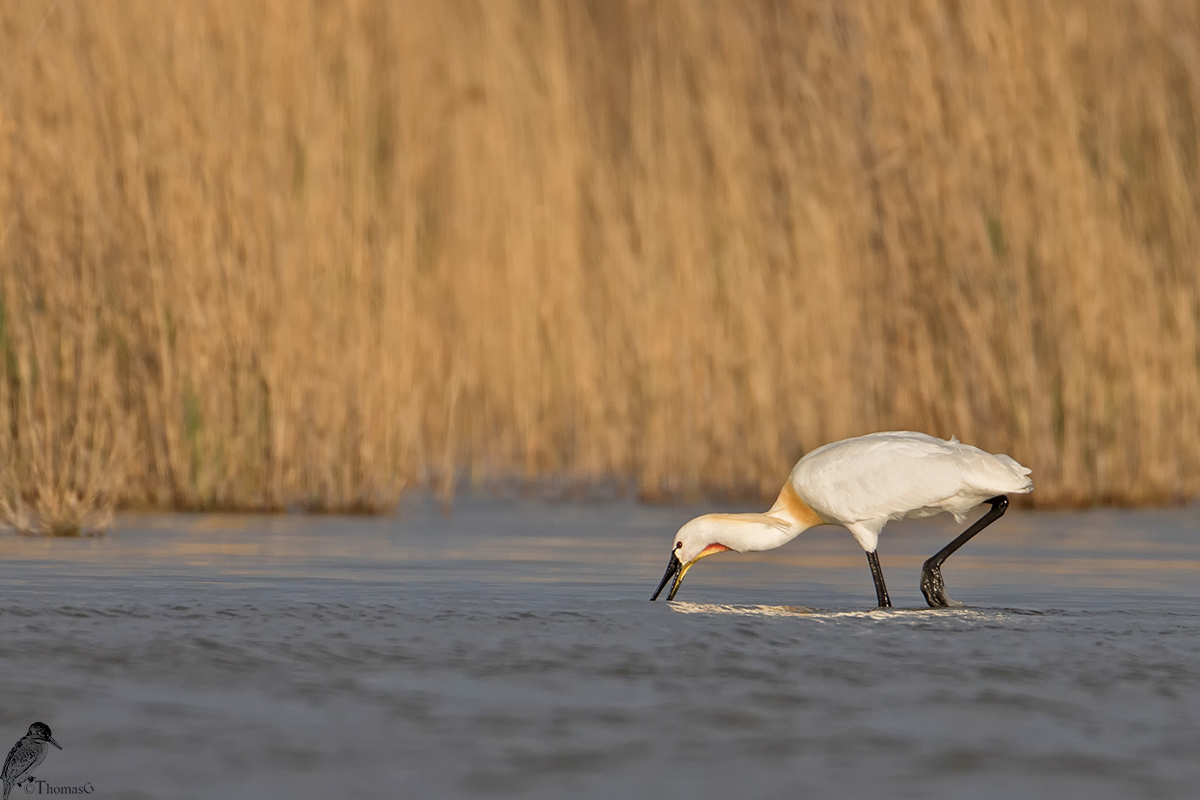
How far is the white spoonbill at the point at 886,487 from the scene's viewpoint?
251 inches

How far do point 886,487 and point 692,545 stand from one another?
2.25 ft

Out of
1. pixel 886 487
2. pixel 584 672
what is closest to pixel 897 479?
pixel 886 487

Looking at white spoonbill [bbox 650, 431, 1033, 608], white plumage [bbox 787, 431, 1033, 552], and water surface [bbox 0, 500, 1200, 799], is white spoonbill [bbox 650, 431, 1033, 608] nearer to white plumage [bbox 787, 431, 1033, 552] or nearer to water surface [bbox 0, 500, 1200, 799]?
white plumage [bbox 787, 431, 1033, 552]

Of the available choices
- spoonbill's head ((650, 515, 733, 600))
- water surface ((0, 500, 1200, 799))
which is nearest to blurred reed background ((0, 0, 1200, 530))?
water surface ((0, 500, 1200, 799))

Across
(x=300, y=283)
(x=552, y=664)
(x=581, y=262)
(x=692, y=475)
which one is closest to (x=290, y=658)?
(x=552, y=664)

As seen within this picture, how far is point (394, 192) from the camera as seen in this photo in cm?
919

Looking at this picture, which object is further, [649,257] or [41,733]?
[649,257]

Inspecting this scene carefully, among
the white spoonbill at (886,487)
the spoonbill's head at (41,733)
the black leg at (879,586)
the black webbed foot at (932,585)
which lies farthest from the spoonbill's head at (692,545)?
the spoonbill's head at (41,733)

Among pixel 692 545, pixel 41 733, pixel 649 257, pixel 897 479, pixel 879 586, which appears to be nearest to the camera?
pixel 41 733

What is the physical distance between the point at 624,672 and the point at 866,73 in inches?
201

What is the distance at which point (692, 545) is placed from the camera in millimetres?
6582

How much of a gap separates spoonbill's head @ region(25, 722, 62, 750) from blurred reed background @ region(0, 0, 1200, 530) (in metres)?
3.84

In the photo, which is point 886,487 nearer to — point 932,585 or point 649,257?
point 932,585

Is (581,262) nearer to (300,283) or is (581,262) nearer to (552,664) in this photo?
(300,283)
